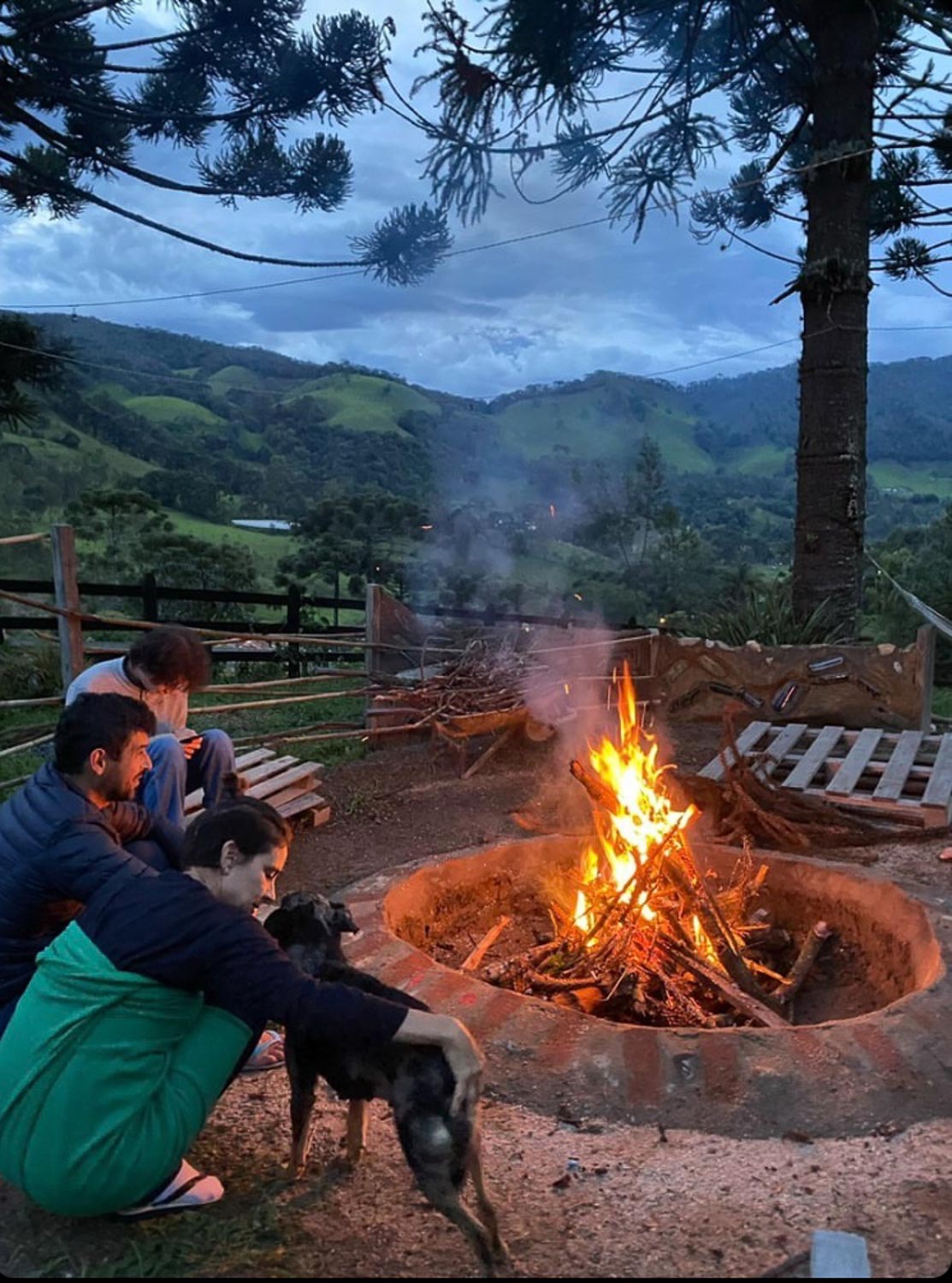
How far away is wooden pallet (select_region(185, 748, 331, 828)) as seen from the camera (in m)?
4.63

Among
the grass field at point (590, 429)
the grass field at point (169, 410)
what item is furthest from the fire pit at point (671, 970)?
the grass field at point (169, 410)

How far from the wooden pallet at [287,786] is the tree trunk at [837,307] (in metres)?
4.93

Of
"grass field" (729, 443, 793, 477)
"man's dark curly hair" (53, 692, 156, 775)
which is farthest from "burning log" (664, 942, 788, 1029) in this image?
"grass field" (729, 443, 793, 477)

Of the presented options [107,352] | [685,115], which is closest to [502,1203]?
[685,115]

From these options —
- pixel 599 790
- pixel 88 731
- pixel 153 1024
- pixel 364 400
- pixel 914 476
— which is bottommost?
pixel 599 790

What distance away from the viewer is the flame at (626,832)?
11.4 ft

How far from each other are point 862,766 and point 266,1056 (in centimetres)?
392

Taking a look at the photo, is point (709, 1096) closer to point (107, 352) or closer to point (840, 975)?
point (840, 975)

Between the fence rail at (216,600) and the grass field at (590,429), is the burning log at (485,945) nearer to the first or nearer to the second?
the fence rail at (216,600)

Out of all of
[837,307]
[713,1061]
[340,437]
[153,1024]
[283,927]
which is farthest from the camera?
[340,437]

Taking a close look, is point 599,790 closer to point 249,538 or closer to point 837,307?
point 837,307

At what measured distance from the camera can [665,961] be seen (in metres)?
3.35

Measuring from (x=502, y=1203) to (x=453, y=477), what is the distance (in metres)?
25.8

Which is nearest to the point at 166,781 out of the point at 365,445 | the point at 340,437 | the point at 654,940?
the point at 654,940
